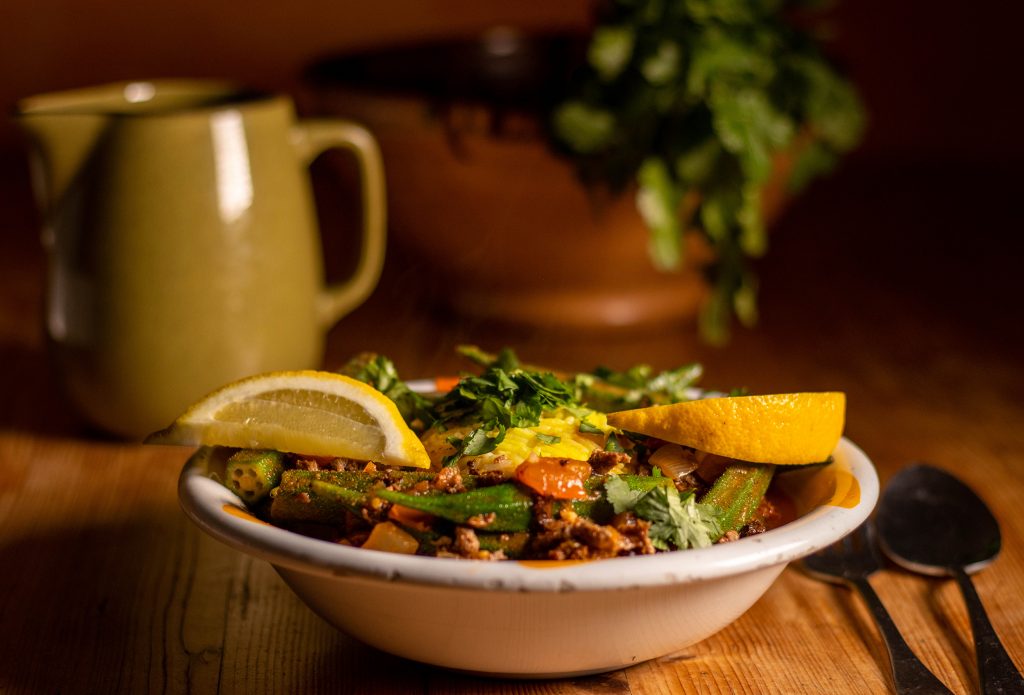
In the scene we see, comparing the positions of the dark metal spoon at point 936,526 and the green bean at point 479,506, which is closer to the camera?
the green bean at point 479,506

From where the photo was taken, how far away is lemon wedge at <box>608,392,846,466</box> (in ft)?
2.65

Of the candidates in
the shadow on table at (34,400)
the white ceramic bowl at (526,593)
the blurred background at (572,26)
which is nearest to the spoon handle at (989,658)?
the white ceramic bowl at (526,593)

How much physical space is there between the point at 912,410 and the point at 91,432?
1.02m

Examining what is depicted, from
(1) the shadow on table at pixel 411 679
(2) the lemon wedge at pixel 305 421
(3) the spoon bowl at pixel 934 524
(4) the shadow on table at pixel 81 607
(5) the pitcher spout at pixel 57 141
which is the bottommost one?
(3) the spoon bowl at pixel 934 524

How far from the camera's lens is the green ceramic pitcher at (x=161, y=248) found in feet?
4.05

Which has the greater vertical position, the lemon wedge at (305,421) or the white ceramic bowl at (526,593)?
the lemon wedge at (305,421)

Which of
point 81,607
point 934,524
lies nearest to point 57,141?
point 81,607

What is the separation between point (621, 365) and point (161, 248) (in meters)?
0.64

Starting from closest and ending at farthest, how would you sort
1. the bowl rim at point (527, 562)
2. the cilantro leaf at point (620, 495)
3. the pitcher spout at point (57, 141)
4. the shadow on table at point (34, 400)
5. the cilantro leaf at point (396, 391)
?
the bowl rim at point (527, 562), the cilantro leaf at point (620, 495), the cilantro leaf at point (396, 391), the pitcher spout at point (57, 141), the shadow on table at point (34, 400)

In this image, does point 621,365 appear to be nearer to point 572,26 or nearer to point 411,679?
point 411,679

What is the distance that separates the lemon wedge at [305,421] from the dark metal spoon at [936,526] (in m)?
0.47

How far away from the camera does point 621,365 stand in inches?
61.5

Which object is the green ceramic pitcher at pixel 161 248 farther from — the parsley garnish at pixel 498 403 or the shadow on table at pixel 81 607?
the parsley garnish at pixel 498 403

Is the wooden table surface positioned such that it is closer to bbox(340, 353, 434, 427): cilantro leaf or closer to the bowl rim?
the bowl rim
